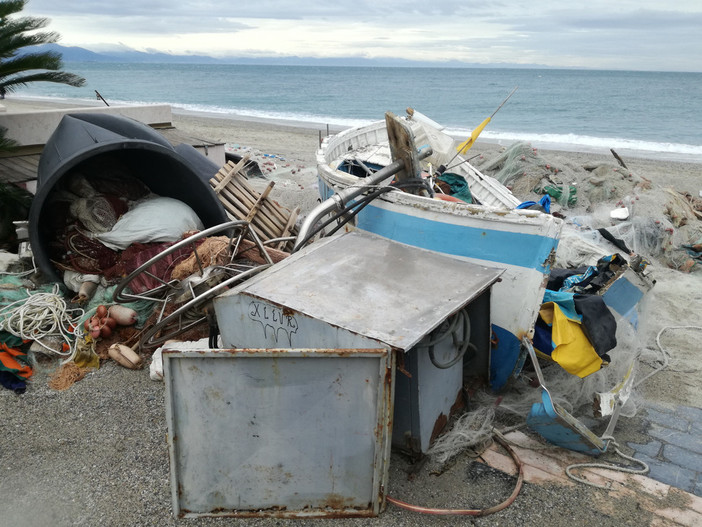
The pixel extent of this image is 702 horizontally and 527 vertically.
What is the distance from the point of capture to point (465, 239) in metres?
4.61

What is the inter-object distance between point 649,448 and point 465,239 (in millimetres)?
2082

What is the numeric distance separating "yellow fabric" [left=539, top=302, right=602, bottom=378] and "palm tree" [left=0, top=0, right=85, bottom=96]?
798 cm

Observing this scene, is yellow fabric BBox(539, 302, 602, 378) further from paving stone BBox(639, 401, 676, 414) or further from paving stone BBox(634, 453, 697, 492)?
paving stone BBox(639, 401, 676, 414)

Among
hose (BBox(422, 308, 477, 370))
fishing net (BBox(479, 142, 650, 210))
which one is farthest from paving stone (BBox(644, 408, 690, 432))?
fishing net (BBox(479, 142, 650, 210))

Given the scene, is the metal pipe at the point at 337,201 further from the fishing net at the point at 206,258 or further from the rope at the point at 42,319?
Result: the rope at the point at 42,319

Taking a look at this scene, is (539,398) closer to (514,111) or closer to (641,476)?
(641,476)

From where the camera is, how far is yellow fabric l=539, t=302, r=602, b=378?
412 cm

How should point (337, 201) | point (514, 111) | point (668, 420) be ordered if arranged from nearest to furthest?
point (668, 420) → point (337, 201) → point (514, 111)

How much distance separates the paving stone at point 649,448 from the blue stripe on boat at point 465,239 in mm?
1448

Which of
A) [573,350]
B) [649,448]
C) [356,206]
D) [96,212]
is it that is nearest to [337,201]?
[356,206]

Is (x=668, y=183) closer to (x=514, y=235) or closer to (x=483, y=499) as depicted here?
(x=514, y=235)

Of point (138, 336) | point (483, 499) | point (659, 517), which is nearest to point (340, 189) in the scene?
point (138, 336)

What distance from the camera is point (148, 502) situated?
3.42 meters

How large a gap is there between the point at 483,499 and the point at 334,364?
1381mm
